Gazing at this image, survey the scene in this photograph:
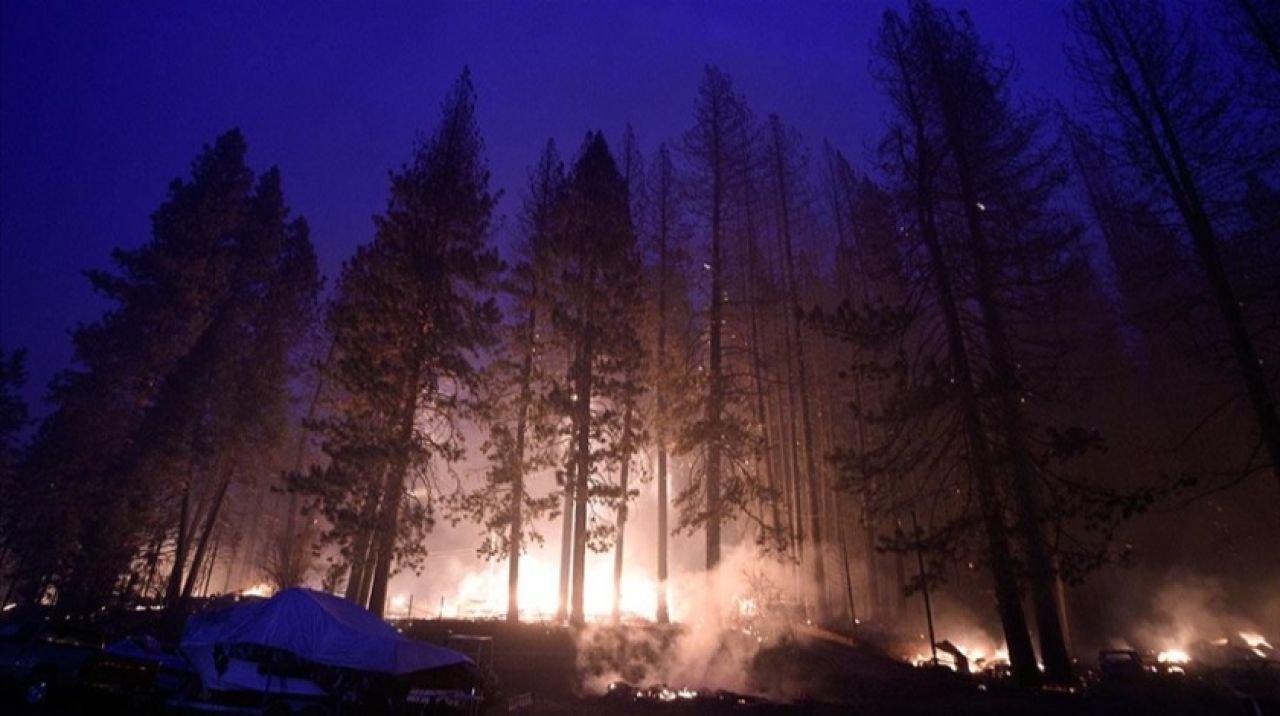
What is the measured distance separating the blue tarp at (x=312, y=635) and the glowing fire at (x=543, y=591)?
1823 centimetres

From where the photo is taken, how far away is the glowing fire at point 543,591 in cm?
3378

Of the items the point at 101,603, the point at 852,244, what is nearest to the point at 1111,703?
the point at 852,244

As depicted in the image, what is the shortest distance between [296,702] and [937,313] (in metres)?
17.2

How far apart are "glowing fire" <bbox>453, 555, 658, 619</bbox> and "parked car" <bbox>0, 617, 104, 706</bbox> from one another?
18392 millimetres

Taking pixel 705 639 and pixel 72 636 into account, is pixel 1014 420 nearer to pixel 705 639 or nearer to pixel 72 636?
pixel 705 639

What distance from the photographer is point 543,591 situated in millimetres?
42094

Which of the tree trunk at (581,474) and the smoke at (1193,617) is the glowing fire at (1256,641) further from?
the tree trunk at (581,474)

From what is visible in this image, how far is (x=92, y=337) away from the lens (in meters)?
27.2

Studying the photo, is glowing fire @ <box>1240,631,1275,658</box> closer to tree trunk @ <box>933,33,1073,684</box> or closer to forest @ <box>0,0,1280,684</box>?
forest @ <box>0,0,1280,684</box>

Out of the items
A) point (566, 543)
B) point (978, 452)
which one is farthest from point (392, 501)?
point (978, 452)

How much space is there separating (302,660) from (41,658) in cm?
667

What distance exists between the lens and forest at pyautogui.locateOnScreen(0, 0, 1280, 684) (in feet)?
47.2

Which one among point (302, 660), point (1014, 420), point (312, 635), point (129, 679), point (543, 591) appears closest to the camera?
point (312, 635)

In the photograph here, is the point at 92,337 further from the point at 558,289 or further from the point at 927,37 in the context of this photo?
the point at 927,37
